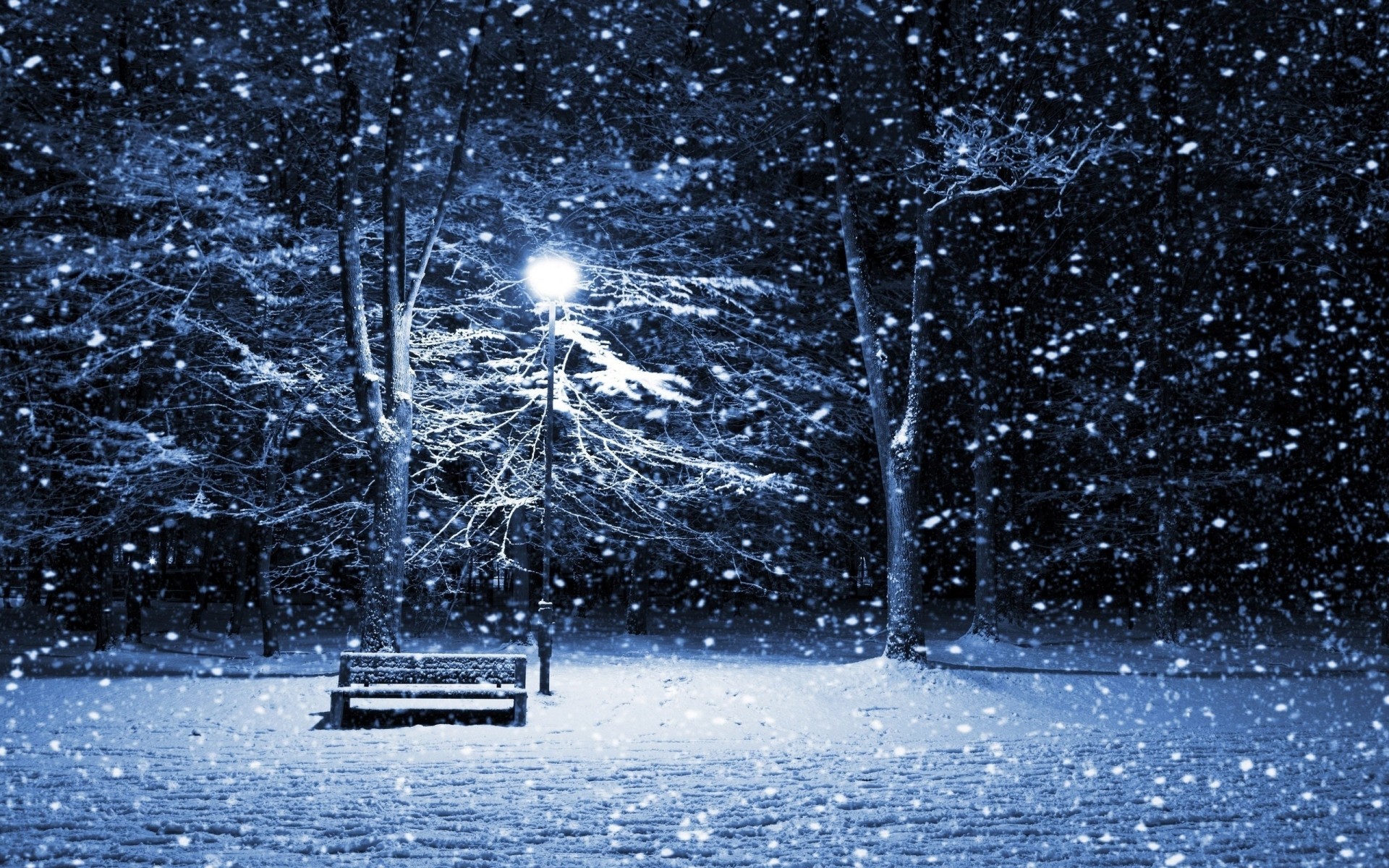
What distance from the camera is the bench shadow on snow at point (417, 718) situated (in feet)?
38.0

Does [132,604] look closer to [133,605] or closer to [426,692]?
[133,605]

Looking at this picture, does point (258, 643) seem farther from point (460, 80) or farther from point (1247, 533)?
point (1247, 533)

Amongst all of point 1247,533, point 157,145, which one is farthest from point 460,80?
point 1247,533

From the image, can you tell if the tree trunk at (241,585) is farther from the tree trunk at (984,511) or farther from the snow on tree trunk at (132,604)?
the tree trunk at (984,511)

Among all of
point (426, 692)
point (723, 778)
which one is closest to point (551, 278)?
point (426, 692)

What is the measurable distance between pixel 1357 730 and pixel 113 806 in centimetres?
1150

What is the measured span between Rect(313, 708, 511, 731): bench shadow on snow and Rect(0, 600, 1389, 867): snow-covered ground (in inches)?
2.1

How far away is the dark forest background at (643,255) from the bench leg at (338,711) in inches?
140

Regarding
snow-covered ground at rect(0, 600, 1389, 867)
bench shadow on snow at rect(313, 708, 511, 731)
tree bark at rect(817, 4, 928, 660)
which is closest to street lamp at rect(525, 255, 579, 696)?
snow-covered ground at rect(0, 600, 1389, 867)

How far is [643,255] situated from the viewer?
19578 mm

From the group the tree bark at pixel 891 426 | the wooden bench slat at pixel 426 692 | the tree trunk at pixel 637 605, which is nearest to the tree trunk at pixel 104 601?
the wooden bench slat at pixel 426 692

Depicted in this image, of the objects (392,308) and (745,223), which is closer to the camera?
(392,308)

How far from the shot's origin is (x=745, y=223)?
19922mm

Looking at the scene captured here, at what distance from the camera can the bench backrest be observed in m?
11.9
